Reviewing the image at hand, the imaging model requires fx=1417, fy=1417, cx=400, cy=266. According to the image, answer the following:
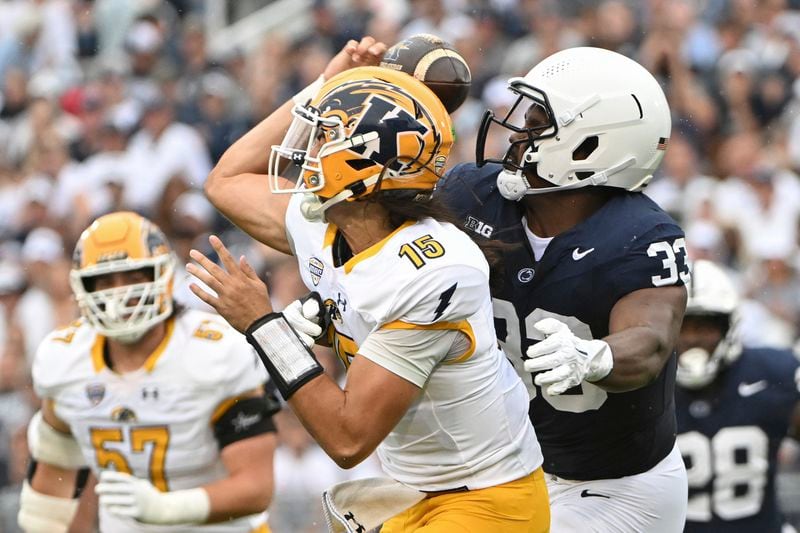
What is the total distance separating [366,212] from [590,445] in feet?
3.93

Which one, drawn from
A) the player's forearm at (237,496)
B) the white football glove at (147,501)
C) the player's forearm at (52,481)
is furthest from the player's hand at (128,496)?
the player's forearm at (52,481)

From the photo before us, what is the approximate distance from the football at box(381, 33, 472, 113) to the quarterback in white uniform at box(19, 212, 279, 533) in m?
1.46

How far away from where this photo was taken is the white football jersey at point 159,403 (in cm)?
512

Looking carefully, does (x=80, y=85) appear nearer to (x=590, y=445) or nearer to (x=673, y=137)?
(x=673, y=137)

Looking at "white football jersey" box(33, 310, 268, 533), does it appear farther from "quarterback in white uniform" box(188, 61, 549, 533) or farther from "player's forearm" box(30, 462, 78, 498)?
"quarterback in white uniform" box(188, 61, 549, 533)

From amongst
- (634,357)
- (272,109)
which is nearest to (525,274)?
(634,357)

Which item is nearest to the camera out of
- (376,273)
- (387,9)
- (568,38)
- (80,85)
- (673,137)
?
(376,273)

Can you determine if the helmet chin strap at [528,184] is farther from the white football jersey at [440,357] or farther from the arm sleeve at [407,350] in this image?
the arm sleeve at [407,350]

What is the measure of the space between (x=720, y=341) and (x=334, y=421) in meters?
2.85

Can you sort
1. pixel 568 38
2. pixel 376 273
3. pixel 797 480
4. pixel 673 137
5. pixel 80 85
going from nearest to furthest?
pixel 376 273 < pixel 797 480 < pixel 673 137 < pixel 568 38 < pixel 80 85

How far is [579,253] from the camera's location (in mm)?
4211

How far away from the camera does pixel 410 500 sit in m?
3.71

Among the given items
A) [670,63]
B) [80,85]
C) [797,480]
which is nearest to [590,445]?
[797,480]

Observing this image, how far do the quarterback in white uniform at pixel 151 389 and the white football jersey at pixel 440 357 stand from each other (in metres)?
1.46
